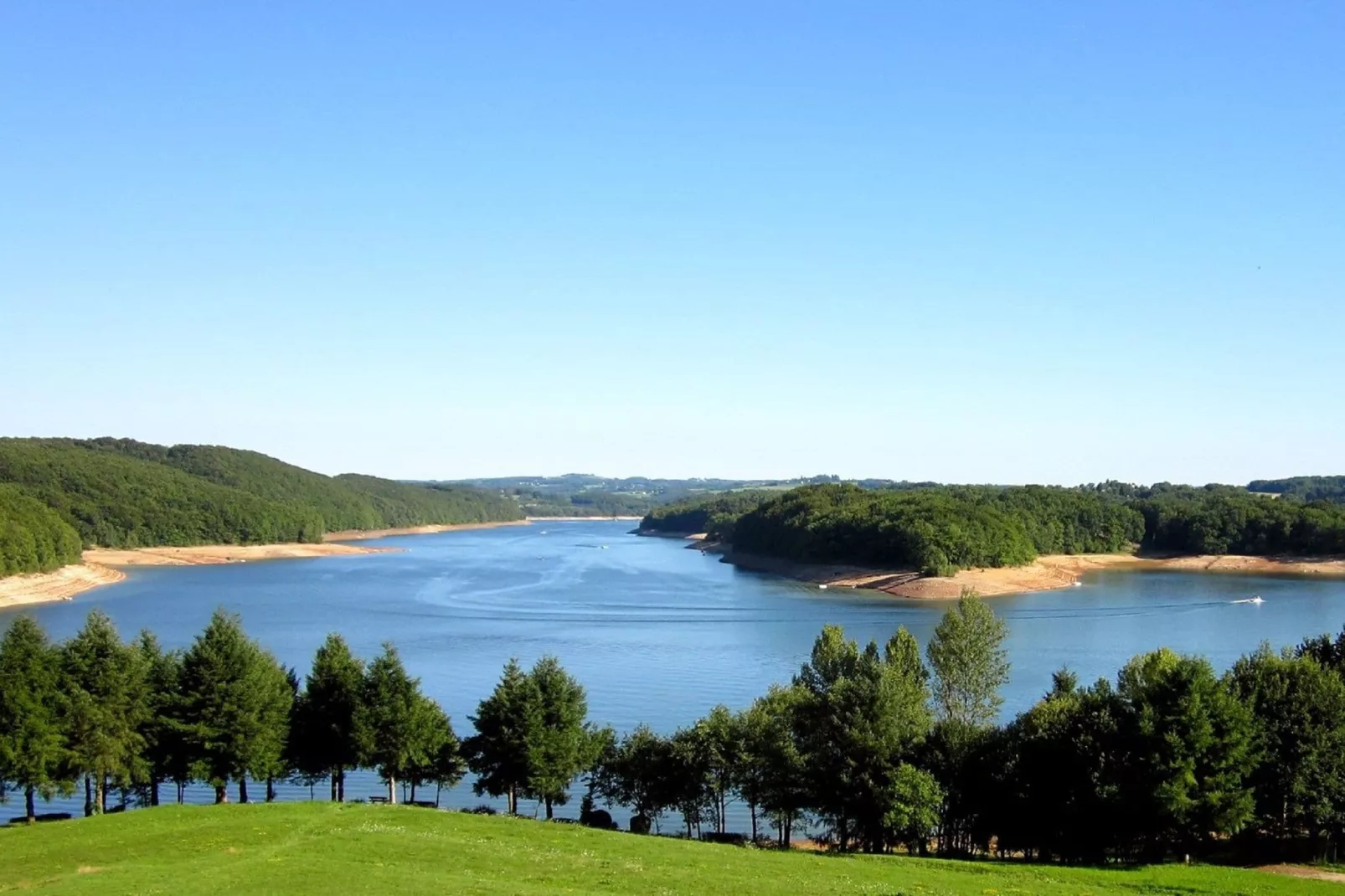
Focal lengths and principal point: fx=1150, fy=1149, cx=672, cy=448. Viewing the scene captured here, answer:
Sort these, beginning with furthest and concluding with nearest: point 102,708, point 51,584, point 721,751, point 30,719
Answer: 1. point 51,584
2. point 721,751
3. point 102,708
4. point 30,719

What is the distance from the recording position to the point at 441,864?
21344 mm

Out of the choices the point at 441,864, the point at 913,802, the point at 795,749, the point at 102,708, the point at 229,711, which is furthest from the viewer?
the point at 229,711

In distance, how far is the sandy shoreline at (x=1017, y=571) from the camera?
326ft

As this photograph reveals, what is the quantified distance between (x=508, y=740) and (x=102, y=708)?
35.4 feet

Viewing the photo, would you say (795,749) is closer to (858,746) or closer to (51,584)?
(858,746)

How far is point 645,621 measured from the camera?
8188 centimetres

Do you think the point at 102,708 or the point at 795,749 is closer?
the point at 795,749

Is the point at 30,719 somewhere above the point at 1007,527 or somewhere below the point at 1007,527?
below

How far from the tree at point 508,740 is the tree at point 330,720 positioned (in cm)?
336

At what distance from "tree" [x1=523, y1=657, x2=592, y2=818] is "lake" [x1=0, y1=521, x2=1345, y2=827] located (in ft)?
14.6

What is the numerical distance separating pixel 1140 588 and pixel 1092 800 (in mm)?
81994

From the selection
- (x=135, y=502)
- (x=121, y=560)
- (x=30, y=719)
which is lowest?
(x=121, y=560)

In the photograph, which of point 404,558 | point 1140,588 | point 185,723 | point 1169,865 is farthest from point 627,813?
point 404,558

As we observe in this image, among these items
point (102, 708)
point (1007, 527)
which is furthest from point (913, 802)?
point (1007, 527)
